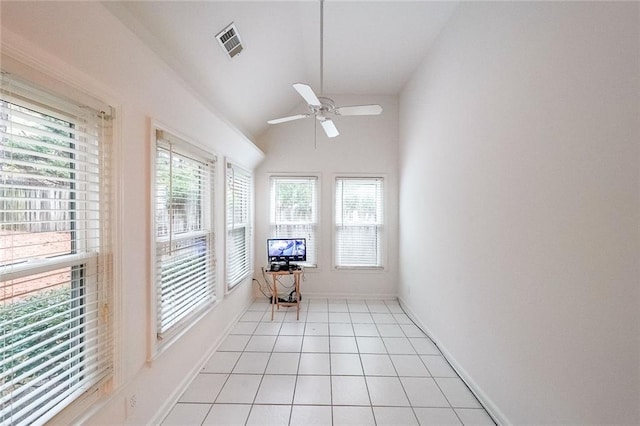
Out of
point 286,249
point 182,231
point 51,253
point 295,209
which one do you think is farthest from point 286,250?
point 51,253

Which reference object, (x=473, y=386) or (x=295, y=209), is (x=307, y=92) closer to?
(x=295, y=209)

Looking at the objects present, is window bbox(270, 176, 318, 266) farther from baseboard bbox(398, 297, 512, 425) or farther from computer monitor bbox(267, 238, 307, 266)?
baseboard bbox(398, 297, 512, 425)

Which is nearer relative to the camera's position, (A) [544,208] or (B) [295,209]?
(A) [544,208]

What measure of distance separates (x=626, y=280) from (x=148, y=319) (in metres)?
2.47

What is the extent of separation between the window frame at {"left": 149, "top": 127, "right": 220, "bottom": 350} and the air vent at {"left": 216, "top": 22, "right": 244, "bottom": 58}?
2.63 feet

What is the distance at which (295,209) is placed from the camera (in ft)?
14.1

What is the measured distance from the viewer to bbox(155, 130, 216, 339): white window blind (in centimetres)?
183

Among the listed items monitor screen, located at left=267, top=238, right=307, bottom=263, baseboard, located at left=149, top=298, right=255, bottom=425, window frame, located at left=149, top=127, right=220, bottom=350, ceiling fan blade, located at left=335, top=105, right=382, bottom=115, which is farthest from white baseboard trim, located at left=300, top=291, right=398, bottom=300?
ceiling fan blade, located at left=335, top=105, right=382, bottom=115

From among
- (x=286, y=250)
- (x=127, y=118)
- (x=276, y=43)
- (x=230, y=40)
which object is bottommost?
(x=286, y=250)

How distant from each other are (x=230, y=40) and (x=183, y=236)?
163 centimetres

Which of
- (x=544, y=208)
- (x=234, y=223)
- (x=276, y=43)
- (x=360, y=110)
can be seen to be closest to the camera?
(x=544, y=208)

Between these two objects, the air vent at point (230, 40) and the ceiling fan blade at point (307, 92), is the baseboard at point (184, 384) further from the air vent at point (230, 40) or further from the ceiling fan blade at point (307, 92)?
the air vent at point (230, 40)

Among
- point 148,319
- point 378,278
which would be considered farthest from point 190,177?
point 378,278

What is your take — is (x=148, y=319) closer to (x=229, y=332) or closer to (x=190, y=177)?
(x=190, y=177)
